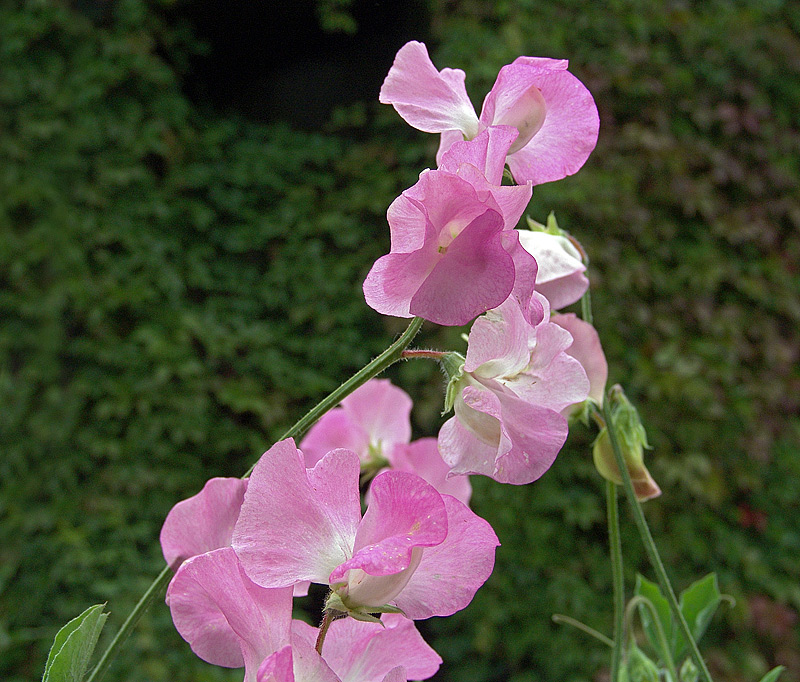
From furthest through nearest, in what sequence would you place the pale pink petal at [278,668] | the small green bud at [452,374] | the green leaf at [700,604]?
the green leaf at [700,604] < the small green bud at [452,374] < the pale pink petal at [278,668]

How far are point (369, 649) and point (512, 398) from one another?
0.13 meters

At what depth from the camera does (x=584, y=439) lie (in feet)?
6.46

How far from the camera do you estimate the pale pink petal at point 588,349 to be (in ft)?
1.42

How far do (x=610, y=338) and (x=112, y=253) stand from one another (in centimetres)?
138

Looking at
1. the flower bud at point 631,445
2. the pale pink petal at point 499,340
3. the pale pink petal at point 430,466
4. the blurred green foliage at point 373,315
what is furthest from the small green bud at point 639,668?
the blurred green foliage at point 373,315

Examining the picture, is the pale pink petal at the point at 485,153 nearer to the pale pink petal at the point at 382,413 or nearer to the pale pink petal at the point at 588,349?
the pale pink petal at the point at 588,349

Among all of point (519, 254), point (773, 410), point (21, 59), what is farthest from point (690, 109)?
point (519, 254)

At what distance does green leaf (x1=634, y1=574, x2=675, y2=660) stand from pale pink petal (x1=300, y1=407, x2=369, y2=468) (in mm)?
264

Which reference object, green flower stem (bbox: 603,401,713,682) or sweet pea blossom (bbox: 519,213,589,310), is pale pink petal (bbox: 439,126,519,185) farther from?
green flower stem (bbox: 603,401,713,682)

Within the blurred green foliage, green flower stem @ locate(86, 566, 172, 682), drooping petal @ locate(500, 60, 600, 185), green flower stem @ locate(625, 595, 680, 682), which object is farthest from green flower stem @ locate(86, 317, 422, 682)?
the blurred green foliage

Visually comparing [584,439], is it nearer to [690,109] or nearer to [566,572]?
[566,572]

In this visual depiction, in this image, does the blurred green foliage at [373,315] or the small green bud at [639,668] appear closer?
the small green bud at [639,668]

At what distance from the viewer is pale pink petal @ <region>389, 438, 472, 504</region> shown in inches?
16.6

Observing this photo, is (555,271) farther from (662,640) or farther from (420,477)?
(662,640)
